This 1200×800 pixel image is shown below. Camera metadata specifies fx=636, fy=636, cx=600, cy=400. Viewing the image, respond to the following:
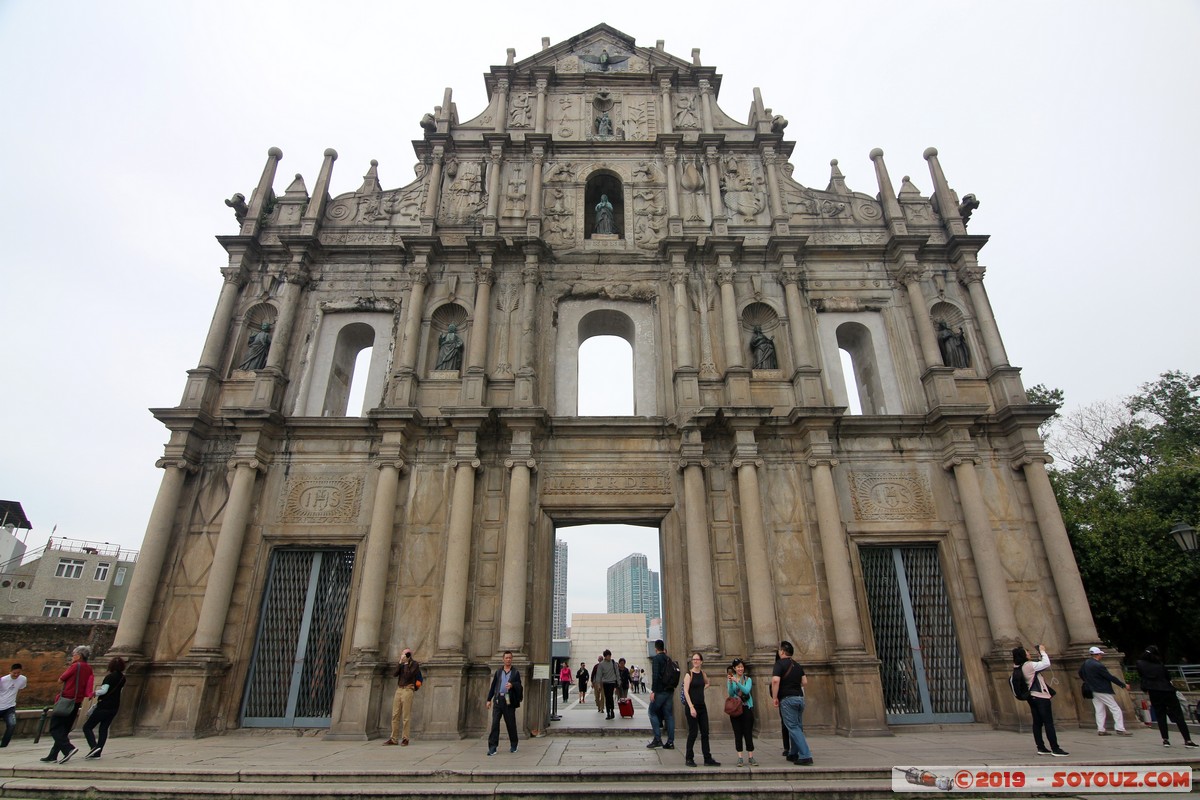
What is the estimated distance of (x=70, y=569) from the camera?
1630 inches

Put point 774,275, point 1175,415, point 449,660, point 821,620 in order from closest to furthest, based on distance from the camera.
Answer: point 449,660 < point 821,620 < point 774,275 < point 1175,415

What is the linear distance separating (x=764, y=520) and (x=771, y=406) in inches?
94.8

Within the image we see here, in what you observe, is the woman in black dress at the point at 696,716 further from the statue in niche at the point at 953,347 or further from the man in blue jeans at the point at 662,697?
the statue in niche at the point at 953,347

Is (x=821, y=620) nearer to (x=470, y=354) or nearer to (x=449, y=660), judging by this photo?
(x=449, y=660)

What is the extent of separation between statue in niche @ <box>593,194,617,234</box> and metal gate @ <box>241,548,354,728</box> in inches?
388

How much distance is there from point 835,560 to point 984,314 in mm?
7271

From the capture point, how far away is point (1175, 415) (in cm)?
2570

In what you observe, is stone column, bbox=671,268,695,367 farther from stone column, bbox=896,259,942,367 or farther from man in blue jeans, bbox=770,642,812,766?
man in blue jeans, bbox=770,642,812,766

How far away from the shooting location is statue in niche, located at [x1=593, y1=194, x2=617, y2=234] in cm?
1658

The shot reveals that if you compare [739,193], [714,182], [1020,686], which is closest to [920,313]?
[739,193]

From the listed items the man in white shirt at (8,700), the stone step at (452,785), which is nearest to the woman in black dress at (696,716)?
the stone step at (452,785)

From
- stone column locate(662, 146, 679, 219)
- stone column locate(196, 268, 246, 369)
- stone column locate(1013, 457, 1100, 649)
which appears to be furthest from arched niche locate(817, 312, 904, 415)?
stone column locate(196, 268, 246, 369)

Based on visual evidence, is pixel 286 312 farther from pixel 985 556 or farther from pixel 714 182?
pixel 985 556

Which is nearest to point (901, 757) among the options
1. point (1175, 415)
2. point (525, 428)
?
point (525, 428)
